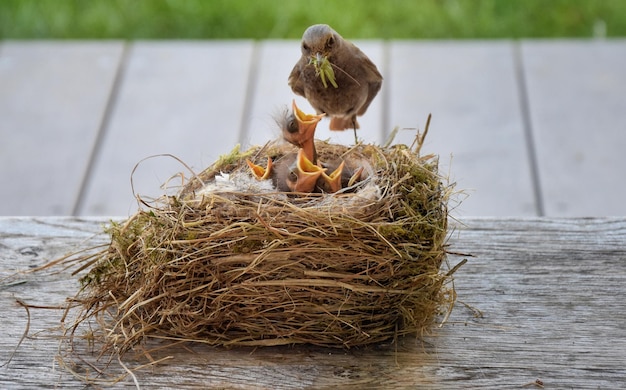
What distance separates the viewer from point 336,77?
9.45ft

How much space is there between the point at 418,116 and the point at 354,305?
3.01 meters

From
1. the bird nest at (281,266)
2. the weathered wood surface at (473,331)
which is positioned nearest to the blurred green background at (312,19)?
the weathered wood surface at (473,331)

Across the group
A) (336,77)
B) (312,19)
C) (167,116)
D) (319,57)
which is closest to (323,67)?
(319,57)

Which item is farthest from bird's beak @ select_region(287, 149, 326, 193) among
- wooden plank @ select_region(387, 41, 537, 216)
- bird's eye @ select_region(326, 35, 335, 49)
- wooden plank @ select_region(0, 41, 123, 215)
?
wooden plank @ select_region(0, 41, 123, 215)

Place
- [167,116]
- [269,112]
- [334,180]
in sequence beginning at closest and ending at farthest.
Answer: [334,180] < [269,112] < [167,116]

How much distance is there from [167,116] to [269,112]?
95 cm

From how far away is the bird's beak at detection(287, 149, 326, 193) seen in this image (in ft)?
7.92

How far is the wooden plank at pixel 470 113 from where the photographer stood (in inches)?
185

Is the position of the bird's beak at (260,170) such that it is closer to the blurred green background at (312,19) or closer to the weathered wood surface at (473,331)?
the weathered wood surface at (473,331)

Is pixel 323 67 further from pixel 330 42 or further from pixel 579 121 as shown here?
pixel 579 121

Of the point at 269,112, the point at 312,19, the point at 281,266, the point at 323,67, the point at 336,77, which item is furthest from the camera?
the point at 312,19

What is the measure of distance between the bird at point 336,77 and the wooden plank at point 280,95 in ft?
4.67

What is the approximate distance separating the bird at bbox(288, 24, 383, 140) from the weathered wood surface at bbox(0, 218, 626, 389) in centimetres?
52

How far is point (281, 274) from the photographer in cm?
216
